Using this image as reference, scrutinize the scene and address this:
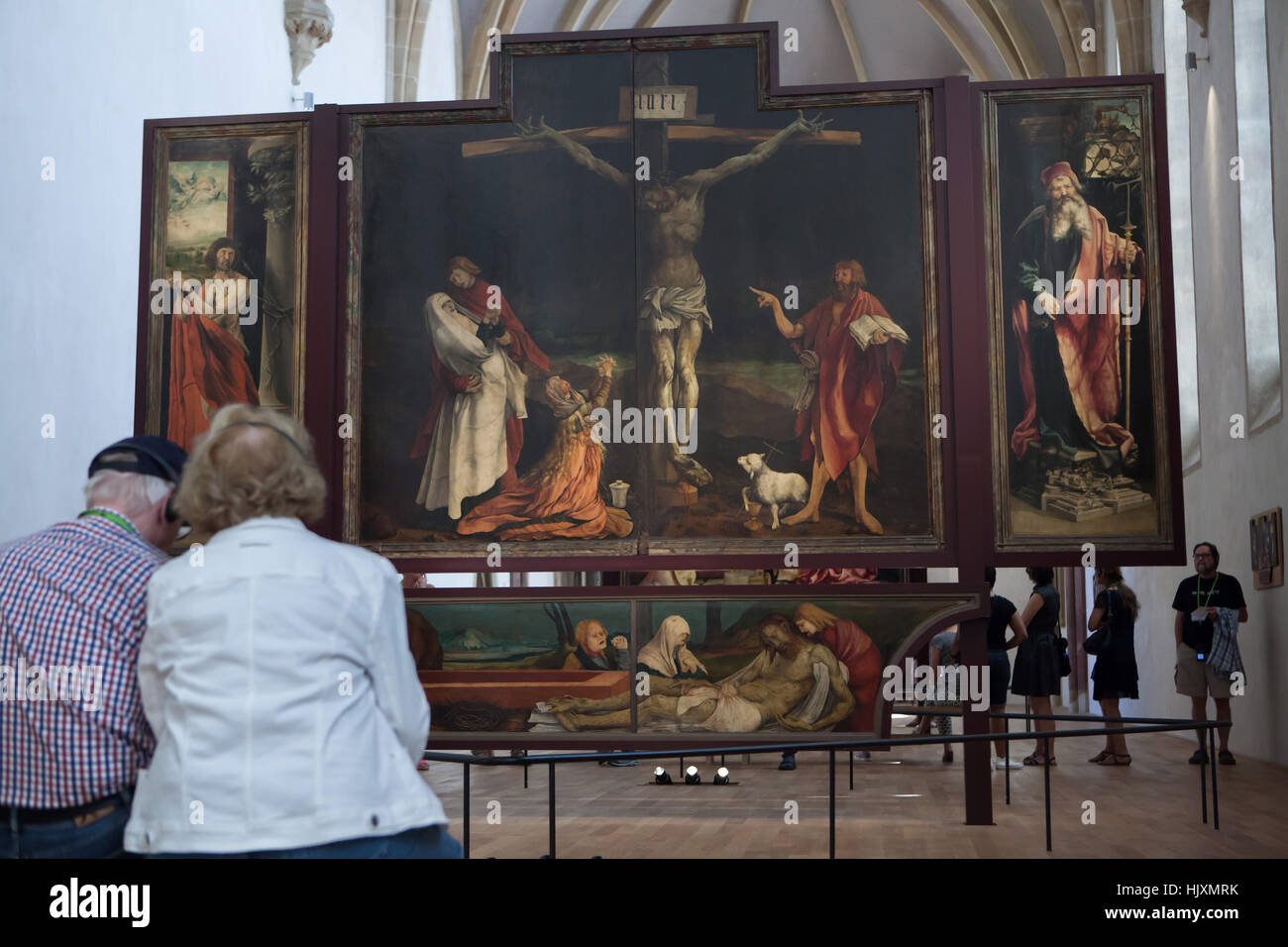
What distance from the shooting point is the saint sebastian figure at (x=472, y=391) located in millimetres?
10430

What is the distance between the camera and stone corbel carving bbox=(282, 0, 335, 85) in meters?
17.0

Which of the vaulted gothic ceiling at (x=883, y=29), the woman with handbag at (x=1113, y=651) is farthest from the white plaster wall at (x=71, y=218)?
the woman with handbag at (x=1113, y=651)

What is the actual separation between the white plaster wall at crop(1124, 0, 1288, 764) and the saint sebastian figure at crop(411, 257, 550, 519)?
746cm

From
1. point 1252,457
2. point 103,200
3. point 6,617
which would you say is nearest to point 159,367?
point 103,200

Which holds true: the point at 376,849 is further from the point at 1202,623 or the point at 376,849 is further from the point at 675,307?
the point at 1202,623

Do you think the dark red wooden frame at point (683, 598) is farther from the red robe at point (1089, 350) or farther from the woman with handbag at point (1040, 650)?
the woman with handbag at point (1040, 650)

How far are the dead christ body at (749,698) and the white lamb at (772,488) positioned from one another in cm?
85

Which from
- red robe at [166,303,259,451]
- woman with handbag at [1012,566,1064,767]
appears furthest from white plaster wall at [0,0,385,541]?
woman with handbag at [1012,566,1064,767]

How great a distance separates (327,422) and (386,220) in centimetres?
159

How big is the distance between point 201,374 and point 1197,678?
9.31m

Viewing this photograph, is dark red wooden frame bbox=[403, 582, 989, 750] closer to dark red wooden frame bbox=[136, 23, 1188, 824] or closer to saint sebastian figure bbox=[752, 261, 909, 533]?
dark red wooden frame bbox=[136, 23, 1188, 824]

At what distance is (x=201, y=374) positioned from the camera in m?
10.7

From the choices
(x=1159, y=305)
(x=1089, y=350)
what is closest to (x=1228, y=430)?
(x=1159, y=305)

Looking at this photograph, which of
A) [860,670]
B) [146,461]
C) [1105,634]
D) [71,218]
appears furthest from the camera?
[1105,634]
